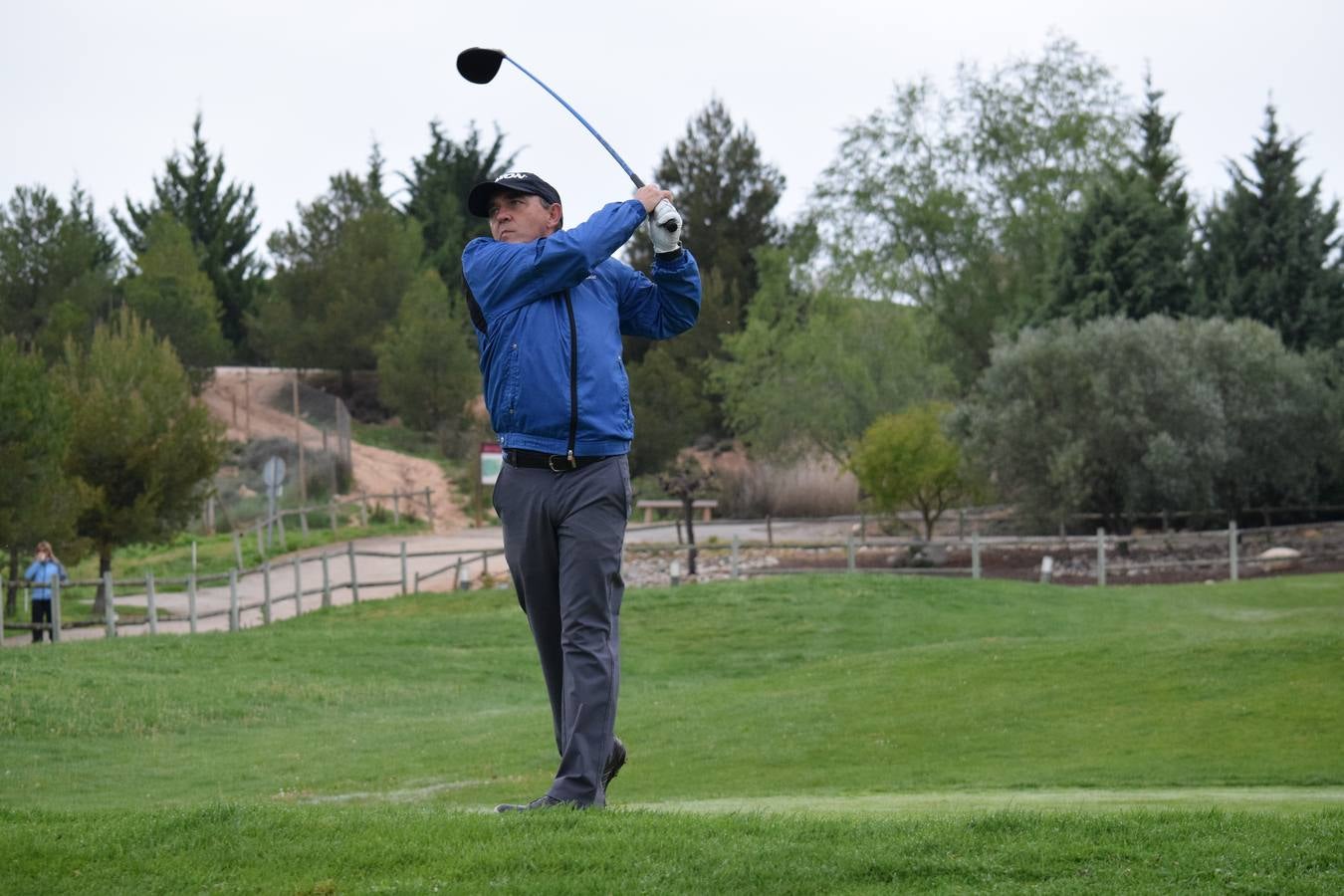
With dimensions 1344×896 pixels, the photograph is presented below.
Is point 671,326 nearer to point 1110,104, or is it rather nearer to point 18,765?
point 18,765

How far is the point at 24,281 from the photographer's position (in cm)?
5703

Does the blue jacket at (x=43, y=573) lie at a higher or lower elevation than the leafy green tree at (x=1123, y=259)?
lower

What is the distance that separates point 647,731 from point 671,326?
10393 millimetres

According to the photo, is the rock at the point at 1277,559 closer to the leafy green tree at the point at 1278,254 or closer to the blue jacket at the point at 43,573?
the leafy green tree at the point at 1278,254

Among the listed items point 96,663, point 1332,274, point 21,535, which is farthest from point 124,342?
point 1332,274

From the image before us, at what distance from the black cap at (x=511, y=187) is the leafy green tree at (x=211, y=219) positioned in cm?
7024

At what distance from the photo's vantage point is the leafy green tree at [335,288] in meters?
68.4

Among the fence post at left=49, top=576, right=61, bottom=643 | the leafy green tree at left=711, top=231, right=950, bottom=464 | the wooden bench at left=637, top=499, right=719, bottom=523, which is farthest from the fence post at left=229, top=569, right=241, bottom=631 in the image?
the leafy green tree at left=711, top=231, right=950, bottom=464

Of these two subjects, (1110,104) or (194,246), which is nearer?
(1110,104)

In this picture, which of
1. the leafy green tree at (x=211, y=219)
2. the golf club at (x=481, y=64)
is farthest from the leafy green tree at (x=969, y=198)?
the golf club at (x=481, y=64)

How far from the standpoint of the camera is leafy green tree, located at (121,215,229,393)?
193ft

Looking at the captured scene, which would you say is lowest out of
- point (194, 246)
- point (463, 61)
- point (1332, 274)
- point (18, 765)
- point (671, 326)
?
point (18, 765)

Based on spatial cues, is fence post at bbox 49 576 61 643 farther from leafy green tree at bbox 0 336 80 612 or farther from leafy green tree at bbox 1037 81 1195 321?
leafy green tree at bbox 1037 81 1195 321

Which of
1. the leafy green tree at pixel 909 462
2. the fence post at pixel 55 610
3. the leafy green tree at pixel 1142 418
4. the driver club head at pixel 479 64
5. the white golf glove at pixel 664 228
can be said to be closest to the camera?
the white golf glove at pixel 664 228
